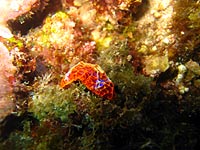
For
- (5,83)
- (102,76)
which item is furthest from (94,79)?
(5,83)

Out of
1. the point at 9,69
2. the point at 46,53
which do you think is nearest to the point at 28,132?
the point at 9,69

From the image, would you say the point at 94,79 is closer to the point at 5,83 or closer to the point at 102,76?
the point at 102,76

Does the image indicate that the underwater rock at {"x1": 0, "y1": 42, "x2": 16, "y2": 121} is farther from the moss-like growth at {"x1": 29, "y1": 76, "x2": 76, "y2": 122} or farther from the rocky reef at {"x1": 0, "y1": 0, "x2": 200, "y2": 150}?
the moss-like growth at {"x1": 29, "y1": 76, "x2": 76, "y2": 122}

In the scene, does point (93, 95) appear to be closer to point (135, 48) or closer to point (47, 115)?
point (47, 115)

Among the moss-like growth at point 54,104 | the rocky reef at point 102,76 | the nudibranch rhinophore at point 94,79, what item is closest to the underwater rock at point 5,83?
the rocky reef at point 102,76

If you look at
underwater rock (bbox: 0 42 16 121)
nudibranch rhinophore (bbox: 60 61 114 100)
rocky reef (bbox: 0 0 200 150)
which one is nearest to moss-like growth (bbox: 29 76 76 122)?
rocky reef (bbox: 0 0 200 150)

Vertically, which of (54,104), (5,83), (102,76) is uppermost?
(102,76)

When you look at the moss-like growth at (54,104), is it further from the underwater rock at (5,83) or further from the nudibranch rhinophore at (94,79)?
the underwater rock at (5,83)
